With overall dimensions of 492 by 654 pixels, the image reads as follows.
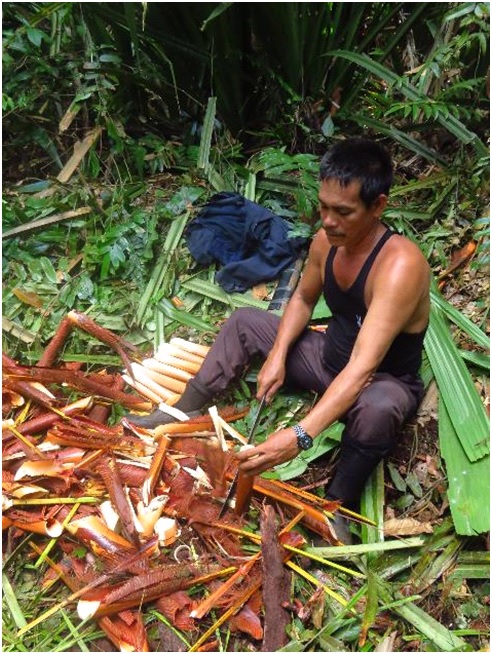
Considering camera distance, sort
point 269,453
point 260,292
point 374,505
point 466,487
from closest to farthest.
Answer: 1. point 269,453
2. point 466,487
3. point 374,505
4. point 260,292

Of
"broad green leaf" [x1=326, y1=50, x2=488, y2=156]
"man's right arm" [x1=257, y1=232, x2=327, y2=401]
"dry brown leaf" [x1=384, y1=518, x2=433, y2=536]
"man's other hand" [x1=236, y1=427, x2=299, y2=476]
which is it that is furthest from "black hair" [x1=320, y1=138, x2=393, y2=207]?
"broad green leaf" [x1=326, y1=50, x2=488, y2=156]

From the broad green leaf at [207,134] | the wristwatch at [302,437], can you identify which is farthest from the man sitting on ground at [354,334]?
the broad green leaf at [207,134]

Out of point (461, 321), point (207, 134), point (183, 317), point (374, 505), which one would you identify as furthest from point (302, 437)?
point (207, 134)

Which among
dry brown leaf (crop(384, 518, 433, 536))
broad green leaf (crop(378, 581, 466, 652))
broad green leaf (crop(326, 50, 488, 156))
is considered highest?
broad green leaf (crop(326, 50, 488, 156))

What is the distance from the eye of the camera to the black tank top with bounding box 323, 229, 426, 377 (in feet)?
6.57

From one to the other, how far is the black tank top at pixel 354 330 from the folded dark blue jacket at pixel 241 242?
75 cm

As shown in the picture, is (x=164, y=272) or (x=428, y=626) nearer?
(x=428, y=626)

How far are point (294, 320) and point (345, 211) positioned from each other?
590 millimetres

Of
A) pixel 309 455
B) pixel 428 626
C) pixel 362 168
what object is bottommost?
pixel 428 626

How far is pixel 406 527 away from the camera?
2.04 meters

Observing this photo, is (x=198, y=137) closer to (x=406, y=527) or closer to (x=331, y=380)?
(x=331, y=380)

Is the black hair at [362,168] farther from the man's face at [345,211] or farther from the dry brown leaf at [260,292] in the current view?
the dry brown leaf at [260,292]

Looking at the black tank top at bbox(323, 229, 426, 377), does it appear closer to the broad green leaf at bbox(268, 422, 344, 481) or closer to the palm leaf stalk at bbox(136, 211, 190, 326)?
the broad green leaf at bbox(268, 422, 344, 481)

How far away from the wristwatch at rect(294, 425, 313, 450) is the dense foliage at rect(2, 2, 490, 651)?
0.57 metres
